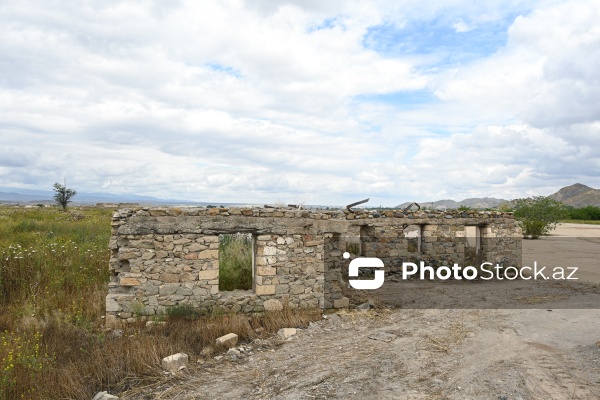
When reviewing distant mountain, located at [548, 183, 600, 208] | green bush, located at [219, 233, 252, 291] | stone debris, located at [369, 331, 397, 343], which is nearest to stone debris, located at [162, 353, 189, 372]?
stone debris, located at [369, 331, 397, 343]

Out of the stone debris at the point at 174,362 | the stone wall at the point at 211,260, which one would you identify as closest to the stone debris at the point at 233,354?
the stone debris at the point at 174,362

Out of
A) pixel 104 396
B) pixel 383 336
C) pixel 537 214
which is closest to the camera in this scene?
pixel 104 396

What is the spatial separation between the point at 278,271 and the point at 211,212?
186 cm

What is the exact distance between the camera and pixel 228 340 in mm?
7316

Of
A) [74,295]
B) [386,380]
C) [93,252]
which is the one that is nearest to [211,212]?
[74,295]

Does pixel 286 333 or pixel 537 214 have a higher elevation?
pixel 537 214

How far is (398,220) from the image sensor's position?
47.7 ft

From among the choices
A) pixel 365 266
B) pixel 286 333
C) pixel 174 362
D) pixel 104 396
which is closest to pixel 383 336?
pixel 286 333

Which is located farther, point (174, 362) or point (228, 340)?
point (228, 340)

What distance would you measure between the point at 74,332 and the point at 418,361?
231 inches

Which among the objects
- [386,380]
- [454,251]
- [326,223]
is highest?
[326,223]

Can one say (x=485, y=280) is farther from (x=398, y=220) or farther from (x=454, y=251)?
(x=398, y=220)

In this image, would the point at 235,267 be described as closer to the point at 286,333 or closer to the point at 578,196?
the point at 286,333

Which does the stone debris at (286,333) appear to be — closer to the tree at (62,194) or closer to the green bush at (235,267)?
the green bush at (235,267)
